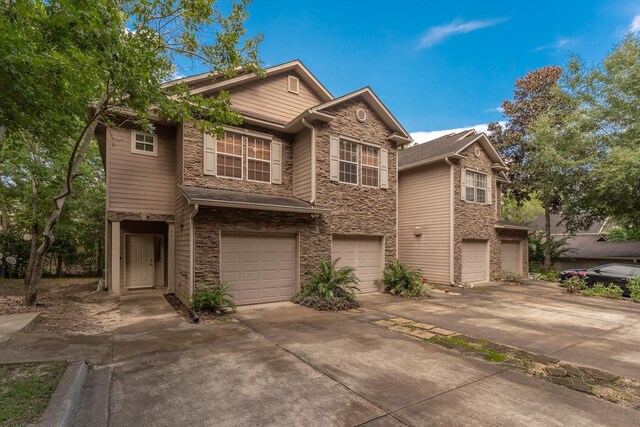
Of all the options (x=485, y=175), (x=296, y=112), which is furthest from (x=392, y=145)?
(x=485, y=175)

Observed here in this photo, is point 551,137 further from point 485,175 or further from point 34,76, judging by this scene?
point 34,76

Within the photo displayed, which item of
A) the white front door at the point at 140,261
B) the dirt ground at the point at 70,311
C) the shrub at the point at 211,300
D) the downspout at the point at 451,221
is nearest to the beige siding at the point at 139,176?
the white front door at the point at 140,261

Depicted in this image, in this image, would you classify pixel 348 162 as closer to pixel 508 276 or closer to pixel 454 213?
pixel 454 213

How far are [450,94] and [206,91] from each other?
18.5 m

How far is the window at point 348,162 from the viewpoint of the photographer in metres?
11.2

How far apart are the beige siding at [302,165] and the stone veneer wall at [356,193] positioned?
0.34 m

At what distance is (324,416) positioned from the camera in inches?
133

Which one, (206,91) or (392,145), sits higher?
(206,91)

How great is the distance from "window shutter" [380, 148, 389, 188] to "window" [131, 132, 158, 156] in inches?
318

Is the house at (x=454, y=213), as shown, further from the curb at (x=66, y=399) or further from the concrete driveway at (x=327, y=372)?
the curb at (x=66, y=399)

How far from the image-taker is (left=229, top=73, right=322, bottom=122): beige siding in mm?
11141

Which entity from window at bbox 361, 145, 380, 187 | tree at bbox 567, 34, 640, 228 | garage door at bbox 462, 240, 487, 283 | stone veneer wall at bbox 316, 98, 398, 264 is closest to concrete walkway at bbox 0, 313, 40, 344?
stone veneer wall at bbox 316, 98, 398, 264

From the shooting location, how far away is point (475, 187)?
1501 centimetres

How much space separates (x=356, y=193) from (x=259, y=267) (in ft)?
14.3
